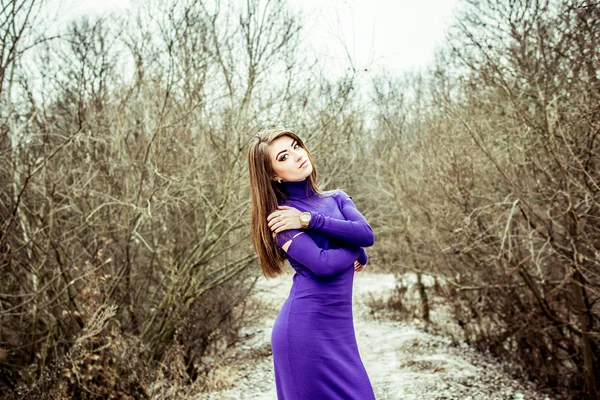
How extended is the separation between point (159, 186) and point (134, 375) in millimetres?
2016

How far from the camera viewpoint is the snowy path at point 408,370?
18.7 ft

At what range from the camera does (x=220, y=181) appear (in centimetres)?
664

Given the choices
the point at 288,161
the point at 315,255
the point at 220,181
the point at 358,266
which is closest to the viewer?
the point at 315,255

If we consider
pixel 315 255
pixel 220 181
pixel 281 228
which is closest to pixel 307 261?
pixel 315 255

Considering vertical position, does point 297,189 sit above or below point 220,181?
below

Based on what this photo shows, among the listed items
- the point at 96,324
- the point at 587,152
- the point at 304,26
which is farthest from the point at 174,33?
the point at 587,152

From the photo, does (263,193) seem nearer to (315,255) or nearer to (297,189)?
(297,189)

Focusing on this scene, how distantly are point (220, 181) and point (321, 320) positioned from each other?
4.69m

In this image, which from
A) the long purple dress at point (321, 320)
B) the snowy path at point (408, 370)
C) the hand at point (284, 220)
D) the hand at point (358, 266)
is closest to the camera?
the long purple dress at point (321, 320)

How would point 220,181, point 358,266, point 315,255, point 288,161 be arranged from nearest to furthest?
point 315,255, point 288,161, point 358,266, point 220,181

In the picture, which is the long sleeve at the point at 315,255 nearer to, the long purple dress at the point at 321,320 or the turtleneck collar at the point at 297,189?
the long purple dress at the point at 321,320

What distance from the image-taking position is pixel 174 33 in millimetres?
Answer: 6449

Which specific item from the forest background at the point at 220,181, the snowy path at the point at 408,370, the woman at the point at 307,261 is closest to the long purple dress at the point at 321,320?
the woman at the point at 307,261

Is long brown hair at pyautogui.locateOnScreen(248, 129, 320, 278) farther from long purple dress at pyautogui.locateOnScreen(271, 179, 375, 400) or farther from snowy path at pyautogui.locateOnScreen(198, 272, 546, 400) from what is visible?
snowy path at pyautogui.locateOnScreen(198, 272, 546, 400)
